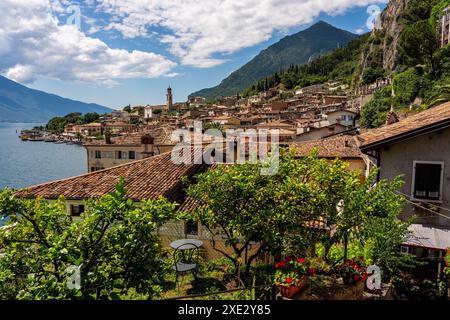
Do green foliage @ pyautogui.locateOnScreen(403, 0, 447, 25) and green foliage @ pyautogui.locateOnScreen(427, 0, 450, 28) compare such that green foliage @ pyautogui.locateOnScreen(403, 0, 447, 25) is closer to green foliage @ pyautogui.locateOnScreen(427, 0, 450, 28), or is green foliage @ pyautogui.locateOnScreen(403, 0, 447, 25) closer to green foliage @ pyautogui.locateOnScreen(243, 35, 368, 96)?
green foliage @ pyautogui.locateOnScreen(427, 0, 450, 28)

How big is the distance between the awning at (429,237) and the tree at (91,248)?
7.33 meters

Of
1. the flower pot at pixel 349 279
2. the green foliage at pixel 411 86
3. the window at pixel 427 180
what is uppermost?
the green foliage at pixel 411 86

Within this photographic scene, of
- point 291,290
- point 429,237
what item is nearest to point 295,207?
point 291,290

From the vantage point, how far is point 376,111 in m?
50.2

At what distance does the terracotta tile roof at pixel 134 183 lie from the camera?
550 inches

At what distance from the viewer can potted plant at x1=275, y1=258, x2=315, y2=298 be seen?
23.4 feet

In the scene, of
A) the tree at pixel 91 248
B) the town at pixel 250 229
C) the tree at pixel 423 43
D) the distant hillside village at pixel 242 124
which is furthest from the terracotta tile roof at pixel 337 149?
the tree at pixel 423 43

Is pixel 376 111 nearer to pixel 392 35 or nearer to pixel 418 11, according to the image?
pixel 418 11

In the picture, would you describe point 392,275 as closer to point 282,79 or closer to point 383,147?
point 383,147

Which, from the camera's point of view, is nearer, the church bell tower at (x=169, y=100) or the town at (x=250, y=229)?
the town at (x=250, y=229)

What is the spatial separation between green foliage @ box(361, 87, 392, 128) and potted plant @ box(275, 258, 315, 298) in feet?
146

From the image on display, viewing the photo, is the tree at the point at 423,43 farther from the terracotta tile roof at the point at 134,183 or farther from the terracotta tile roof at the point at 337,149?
the terracotta tile roof at the point at 134,183
